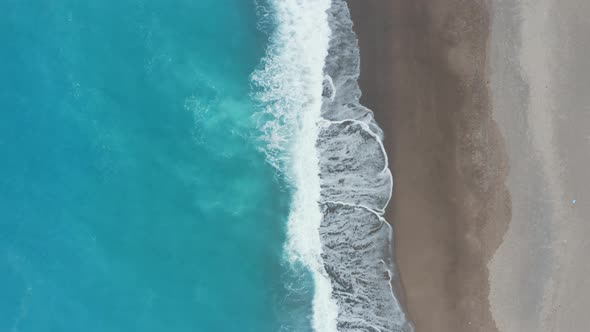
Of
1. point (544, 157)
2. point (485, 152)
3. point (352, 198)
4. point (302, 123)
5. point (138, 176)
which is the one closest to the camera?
point (544, 157)

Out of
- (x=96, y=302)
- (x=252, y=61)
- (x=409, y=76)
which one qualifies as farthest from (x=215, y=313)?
(x=409, y=76)

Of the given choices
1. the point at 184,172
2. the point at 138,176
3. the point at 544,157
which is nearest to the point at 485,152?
the point at 544,157

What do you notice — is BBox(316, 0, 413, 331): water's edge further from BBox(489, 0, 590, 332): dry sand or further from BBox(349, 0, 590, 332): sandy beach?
BBox(489, 0, 590, 332): dry sand

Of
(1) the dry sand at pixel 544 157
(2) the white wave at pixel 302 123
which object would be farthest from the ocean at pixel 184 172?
(1) the dry sand at pixel 544 157

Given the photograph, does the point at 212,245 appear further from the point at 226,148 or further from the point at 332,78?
the point at 332,78

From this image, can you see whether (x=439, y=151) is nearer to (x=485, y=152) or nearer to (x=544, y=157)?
(x=485, y=152)
